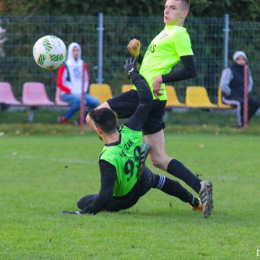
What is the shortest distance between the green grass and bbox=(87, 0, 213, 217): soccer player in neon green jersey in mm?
535

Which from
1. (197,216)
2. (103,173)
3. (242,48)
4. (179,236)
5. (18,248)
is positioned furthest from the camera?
(242,48)

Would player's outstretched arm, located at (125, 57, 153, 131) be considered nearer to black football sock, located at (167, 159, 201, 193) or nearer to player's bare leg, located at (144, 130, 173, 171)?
player's bare leg, located at (144, 130, 173, 171)

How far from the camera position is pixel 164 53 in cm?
564

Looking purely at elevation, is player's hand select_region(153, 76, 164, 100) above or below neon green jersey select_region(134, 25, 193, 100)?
below

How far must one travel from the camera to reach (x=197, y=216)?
543cm

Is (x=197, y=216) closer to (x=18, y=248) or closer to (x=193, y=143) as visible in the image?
(x=18, y=248)

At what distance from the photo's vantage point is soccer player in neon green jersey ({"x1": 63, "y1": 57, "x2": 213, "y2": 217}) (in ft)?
16.3

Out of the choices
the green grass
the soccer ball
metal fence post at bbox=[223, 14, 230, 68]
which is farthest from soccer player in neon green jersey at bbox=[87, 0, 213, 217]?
metal fence post at bbox=[223, 14, 230, 68]

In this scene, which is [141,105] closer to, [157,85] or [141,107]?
[141,107]

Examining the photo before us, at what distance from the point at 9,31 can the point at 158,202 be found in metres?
9.96

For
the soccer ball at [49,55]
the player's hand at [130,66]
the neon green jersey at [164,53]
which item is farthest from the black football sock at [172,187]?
the soccer ball at [49,55]

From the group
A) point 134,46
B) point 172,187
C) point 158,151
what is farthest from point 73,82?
point 172,187

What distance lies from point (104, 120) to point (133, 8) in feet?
39.1

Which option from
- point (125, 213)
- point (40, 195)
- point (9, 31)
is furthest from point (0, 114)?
point (125, 213)
